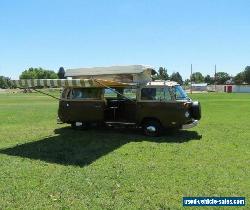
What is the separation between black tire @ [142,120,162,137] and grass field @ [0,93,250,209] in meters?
0.28

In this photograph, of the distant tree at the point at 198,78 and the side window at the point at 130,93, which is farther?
the distant tree at the point at 198,78

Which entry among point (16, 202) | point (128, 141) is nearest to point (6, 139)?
point (128, 141)

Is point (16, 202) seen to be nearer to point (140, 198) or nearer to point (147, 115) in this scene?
point (140, 198)

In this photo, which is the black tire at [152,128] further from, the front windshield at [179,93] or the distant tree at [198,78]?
the distant tree at [198,78]

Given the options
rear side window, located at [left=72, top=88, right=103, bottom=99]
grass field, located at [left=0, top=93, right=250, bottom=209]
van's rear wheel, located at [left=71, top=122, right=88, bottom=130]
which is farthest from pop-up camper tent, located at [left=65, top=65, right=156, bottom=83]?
grass field, located at [left=0, top=93, right=250, bottom=209]

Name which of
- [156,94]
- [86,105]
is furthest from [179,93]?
[86,105]

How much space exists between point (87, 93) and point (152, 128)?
3.09 metres

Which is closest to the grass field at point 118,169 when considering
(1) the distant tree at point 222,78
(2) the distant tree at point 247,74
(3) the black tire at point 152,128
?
(3) the black tire at point 152,128

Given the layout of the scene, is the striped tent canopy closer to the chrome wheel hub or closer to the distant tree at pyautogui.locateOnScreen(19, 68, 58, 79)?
the chrome wheel hub

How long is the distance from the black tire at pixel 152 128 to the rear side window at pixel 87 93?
2243 millimetres

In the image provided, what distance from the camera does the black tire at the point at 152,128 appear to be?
14.1 m

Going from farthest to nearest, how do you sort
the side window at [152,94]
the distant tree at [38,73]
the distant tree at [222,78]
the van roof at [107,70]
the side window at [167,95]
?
the distant tree at [222,78], the distant tree at [38,73], the van roof at [107,70], the side window at [152,94], the side window at [167,95]

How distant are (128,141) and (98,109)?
2.51m

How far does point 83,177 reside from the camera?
831 cm
